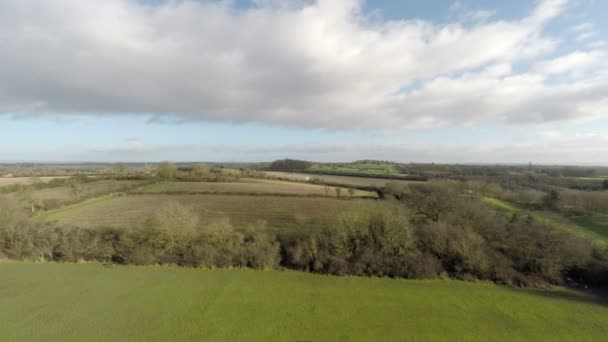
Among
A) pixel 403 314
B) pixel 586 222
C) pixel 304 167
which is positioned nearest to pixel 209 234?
pixel 403 314

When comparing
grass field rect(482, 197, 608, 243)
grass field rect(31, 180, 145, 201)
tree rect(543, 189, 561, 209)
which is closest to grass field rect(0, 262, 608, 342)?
grass field rect(482, 197, 608, 243)

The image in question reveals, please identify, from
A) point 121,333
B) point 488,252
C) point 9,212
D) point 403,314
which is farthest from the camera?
point 9,212

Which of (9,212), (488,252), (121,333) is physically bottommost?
(121,333)

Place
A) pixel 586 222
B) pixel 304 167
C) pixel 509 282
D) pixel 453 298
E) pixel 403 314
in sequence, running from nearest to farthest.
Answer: pixel 403 314 < pixel 453 298 < pixel 509 282 < pixel 586 222 < pixel 304 167

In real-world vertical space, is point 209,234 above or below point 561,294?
above

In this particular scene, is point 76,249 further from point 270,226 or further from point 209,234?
point 270,226

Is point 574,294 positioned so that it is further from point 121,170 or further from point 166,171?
point 121,170

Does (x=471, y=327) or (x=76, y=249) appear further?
(x=76, y=249)
